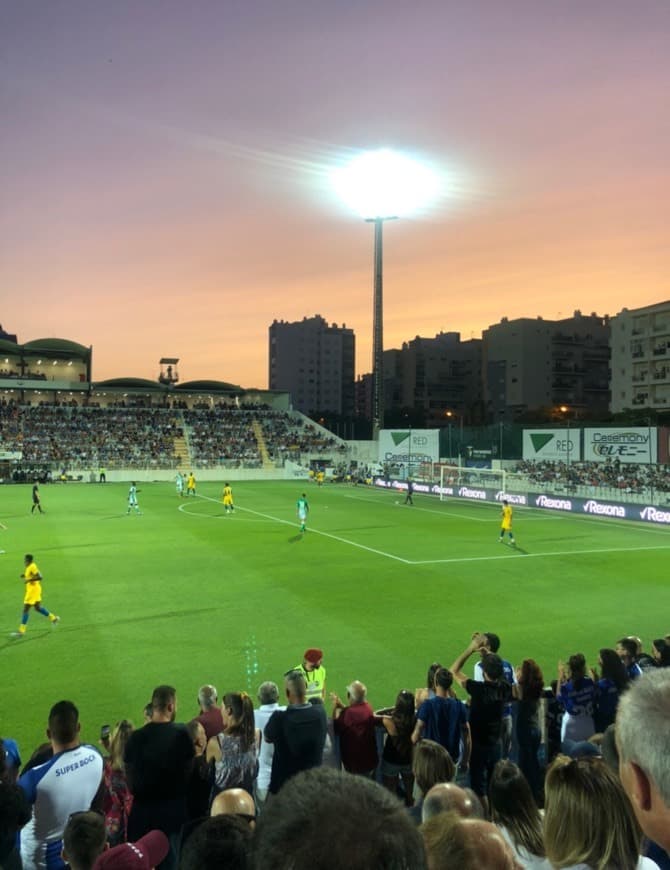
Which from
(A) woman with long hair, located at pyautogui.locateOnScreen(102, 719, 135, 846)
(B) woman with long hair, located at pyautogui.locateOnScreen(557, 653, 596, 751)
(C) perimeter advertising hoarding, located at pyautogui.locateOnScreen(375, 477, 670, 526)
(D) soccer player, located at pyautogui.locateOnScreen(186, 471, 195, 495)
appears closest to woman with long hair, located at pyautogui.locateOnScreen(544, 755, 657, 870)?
(A) woman with long hair, located at pyautogui.locateOnScreen(102, 719, 135, 846)

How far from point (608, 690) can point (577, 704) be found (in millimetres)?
462

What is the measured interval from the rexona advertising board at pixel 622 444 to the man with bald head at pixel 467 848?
139 feet

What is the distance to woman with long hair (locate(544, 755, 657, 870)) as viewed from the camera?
9.85 ft

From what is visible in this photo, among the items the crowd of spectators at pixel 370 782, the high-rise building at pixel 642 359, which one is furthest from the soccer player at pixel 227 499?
the high-rise building at pixel 642 359

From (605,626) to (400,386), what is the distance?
127m

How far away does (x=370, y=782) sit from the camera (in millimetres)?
1595

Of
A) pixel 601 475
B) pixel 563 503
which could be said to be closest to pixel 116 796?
pixel 563 503

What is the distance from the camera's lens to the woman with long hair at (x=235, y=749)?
6012 mm

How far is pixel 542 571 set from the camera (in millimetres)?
21766

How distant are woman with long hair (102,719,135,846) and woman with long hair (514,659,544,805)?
4.04m

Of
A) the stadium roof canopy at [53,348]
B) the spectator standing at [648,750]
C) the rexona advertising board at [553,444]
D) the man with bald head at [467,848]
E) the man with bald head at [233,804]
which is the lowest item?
the man with bald head at [233,804]

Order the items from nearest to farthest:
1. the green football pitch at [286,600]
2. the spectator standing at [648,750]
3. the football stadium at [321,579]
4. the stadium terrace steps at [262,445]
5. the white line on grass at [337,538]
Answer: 1. the spectator standing at [648,750]
2. the green football pitch at [286,600]
3. the football stadium at [321,579]
4. the white line on grass at [337,538]
5. the stadium terrace steps at [262,445]

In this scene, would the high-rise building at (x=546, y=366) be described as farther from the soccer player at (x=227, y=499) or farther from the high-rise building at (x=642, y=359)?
the soccer player at (x=227, y=499)

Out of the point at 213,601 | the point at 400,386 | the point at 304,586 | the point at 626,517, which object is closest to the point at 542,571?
the point at 304,586
